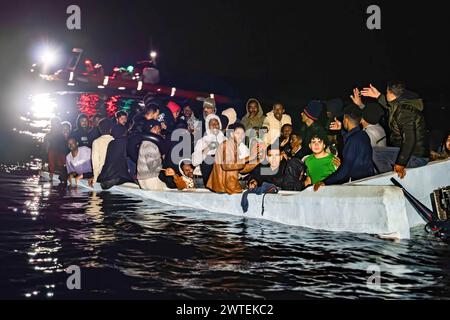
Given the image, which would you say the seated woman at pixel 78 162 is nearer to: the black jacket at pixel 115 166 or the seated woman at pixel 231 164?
the black jacket at pixel 115 166

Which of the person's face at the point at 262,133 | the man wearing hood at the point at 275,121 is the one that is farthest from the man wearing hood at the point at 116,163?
the man wearing hood at the point at 275,121

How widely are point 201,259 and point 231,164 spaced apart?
3.95 metres

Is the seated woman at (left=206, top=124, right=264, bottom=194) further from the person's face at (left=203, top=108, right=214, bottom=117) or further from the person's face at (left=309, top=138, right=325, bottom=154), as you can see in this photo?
the person's face at (left=203, top=108, right=214, bottom=117)

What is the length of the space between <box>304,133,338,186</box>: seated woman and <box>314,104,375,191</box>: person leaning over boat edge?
0.47 meters

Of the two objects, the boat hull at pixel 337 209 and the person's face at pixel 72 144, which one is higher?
the person's face at pixel 72 144

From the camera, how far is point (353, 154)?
8844 mm

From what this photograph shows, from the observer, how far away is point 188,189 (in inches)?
466

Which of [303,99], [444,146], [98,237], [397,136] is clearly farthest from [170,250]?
[303,99]

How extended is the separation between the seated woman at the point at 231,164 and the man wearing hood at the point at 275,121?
1.31 m

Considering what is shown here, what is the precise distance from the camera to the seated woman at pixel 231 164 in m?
10.3

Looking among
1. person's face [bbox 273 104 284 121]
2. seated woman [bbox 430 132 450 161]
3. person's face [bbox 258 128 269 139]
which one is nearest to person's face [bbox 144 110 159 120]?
person's face [bbox 258 128 269 139]

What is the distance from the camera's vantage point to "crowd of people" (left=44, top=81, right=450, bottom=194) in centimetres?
878

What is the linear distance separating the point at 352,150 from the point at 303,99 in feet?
117
